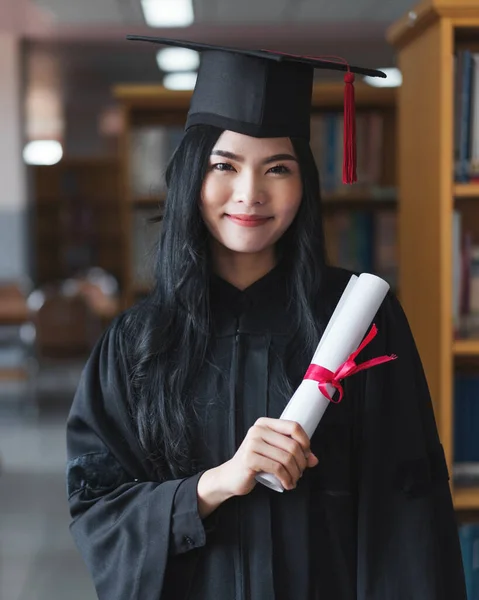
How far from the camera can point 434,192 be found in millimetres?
2525

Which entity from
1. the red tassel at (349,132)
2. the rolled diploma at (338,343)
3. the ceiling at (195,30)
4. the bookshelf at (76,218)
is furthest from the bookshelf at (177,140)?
the bookshelf at (76,218)

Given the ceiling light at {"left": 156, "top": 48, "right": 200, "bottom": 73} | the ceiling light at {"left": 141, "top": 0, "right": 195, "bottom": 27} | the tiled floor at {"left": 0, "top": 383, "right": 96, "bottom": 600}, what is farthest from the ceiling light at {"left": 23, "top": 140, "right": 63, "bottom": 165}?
the tiled floor at {"left": 0, "top": 383, "right": 96, "bottom": 600}

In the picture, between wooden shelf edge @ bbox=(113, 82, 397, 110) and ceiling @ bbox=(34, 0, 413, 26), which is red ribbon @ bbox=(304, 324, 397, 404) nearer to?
wooden shelf edge @ bbox=(113, 82, 397, 110)

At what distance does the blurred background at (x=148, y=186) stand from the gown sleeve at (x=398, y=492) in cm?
44

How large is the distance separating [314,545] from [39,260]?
11818 millimetres

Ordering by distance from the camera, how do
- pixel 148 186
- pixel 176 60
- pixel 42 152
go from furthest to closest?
1. pixel 42 152
2. pixel 176 60
3. pixel 148 186

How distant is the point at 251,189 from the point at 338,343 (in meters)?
0.26

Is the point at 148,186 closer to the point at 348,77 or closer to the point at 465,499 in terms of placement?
the point at 465,499

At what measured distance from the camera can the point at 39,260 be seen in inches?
505

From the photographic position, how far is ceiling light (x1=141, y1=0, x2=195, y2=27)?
27.7 ft

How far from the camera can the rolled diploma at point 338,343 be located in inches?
49.8

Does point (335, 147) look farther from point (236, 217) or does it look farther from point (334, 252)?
point (236, 217)

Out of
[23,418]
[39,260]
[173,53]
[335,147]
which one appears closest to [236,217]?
[335,147]

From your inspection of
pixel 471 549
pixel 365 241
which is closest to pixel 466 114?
pixel 471 549
